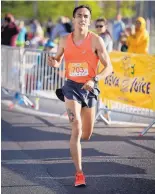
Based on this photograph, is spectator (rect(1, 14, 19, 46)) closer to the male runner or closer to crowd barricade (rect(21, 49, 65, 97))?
crowd barricade (rect(21, 49, 65, 97))

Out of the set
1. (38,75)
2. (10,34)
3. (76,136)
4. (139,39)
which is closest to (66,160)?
(76,136)

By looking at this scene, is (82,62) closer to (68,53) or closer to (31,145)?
(68,53)

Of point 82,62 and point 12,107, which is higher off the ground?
point 82,62

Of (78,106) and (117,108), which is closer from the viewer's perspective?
(78,106)

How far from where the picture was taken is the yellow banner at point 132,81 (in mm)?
9070

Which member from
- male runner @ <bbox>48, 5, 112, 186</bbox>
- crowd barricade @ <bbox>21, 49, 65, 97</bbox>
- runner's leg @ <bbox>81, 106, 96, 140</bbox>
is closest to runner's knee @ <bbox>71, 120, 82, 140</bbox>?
male runner @ <bbox>48, 5, 112, 186</bbox>

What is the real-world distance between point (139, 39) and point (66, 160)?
5.23m

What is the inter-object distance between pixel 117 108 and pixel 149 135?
1.29 meters

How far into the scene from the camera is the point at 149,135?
→ 9.17 m

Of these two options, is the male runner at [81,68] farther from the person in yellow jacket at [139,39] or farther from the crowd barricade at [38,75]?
the person in yellow jacket at [139,39]

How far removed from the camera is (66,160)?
7359 millimetres

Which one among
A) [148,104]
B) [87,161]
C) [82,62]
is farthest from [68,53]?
[148,104]

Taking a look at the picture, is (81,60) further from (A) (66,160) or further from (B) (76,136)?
(A) (66,160)

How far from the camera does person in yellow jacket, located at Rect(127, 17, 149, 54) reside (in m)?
11.9
